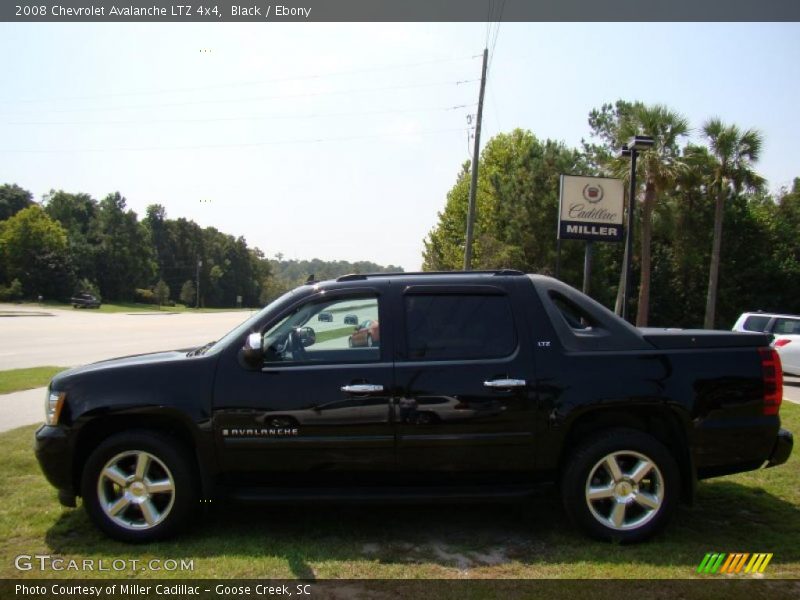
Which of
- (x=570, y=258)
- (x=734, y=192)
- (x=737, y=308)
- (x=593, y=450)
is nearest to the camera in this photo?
(x=593, y=450)

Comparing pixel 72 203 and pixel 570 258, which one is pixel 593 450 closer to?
pixel 570 258

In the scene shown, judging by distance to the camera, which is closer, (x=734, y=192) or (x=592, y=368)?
(x=592, y=368)

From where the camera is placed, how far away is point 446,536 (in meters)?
4.42

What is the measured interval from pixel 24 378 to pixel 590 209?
1617 centimetres

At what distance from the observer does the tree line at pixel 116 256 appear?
221 ft

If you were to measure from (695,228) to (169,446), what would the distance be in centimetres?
4182

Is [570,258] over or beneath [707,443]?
over

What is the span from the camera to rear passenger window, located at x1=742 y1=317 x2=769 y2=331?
1581 cm

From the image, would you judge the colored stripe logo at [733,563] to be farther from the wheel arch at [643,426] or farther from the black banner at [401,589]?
the wheel arch at [643,426]

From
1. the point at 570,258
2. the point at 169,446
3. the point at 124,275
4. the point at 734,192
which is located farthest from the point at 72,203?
the point at 169,446

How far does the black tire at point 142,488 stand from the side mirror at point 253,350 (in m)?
0.79

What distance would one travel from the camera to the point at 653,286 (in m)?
45.4

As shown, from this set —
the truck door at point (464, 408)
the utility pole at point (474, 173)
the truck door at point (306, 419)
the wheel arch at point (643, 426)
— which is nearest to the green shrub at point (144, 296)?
the utility pole at point (474, 173)

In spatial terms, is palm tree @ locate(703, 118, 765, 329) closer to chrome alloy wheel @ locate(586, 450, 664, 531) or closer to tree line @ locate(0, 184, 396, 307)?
tree line @ locate(0, 184, 396, 307)
